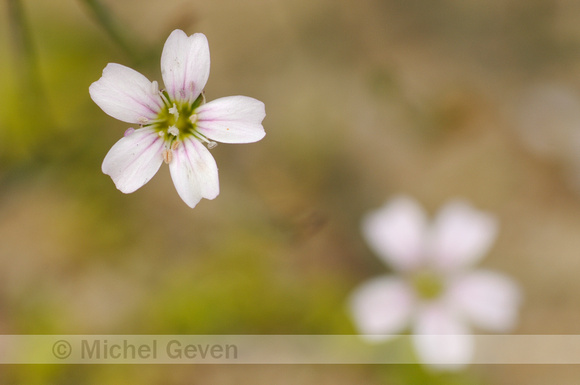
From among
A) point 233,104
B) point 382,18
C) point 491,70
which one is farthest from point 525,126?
point 233,104

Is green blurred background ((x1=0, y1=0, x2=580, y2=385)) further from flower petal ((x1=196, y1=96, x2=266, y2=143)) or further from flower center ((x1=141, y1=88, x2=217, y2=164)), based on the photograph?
flower petal ((x1=196, y1=96, x2=266, y2=143))

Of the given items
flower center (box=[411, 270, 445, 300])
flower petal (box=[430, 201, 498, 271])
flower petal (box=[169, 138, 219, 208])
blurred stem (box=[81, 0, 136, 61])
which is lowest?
flower petal (box=[169, 138, 219, 208])

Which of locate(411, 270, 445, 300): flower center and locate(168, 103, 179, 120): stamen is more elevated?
locate(411, 270, 445, 300): flower center

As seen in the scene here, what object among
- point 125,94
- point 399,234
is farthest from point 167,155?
point 399,234

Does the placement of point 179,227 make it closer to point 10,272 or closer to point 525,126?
point 10,272

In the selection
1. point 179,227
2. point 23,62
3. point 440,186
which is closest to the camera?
point 23,62

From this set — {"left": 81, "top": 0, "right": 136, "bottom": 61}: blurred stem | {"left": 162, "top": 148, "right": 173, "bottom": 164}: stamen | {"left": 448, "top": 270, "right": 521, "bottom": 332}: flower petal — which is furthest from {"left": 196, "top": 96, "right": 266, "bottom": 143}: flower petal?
{"left": 448, "top": 270, "right": 521, "bottom": 332}: flower petal

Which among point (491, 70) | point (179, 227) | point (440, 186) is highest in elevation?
point (491, 70)
